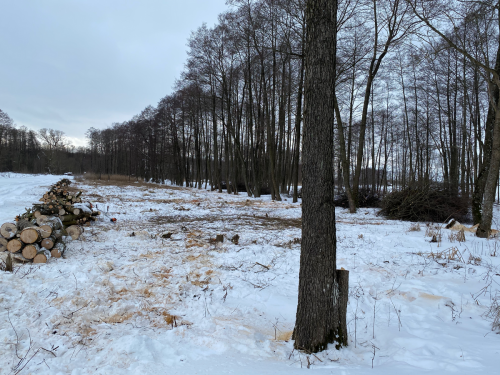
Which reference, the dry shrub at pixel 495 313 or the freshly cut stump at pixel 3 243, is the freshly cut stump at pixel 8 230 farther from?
the dry shrub at pixel 495 313

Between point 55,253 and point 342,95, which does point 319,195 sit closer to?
point 55,253

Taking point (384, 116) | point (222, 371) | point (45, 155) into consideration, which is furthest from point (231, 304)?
point (45, 155)

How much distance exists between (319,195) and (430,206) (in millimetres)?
10643

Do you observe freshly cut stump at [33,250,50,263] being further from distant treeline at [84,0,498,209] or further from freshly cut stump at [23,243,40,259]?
distant treeline at [84,0,498,209]

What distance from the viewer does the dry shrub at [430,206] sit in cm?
1097

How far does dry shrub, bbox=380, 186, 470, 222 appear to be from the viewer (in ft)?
36.0

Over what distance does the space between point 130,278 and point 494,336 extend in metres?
4.65

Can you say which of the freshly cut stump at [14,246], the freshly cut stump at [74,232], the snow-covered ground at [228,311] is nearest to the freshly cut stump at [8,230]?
the freshly cut stump at [14,246]

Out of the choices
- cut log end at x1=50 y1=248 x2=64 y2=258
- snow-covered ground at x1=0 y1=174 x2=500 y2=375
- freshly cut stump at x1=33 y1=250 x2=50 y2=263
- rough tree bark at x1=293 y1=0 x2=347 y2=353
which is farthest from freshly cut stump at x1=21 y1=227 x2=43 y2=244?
rough tree bark at x1=293 y1=0 x2=347 y2=353

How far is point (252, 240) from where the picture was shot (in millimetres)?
6840

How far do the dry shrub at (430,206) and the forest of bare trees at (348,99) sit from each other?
0.50m

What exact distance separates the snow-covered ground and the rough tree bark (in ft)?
0.94

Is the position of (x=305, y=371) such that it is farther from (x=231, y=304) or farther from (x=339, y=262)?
(x=339, y=262)

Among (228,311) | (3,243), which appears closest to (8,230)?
(3,243)
